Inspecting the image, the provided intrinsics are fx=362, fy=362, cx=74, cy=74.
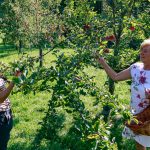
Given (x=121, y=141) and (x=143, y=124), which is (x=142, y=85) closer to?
(x=143, y=124)

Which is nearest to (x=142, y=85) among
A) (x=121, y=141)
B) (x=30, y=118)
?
(x=121, y=141)

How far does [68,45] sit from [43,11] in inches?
371

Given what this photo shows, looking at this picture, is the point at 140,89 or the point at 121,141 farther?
the point at 121,141

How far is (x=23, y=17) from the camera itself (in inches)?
602

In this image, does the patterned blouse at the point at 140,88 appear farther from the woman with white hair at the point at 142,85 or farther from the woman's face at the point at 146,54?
the woman's face at the point at 146,54

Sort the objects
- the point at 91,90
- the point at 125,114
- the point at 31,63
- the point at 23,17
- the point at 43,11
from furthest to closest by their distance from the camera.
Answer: the point at 23,17 → the point at 43,11 → the point at 31,63 → the point at 91,90 → the point at 125,114

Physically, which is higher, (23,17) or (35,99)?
(23,17)

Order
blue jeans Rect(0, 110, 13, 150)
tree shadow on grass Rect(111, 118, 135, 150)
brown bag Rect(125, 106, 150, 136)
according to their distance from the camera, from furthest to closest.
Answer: tree shadow on grass Rect(111, 118, 135, 150) → blue jeans Rect(0, 110, 13, 150) → brown bag Rect(125, 106, 150, 136)

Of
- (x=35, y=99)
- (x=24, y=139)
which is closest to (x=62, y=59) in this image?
(x=24, y=139)

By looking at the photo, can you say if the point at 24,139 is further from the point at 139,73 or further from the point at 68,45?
the point at 139,73

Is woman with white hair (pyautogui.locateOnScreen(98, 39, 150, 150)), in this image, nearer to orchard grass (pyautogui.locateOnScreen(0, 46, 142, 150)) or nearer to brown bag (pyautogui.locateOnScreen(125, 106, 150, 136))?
brown bag (pyautogui.locateOnScreen(125, 106, 150, 136))

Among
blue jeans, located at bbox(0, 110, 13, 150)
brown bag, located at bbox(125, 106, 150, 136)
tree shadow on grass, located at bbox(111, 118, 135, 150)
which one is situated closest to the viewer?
brown bag, located at bbox(125, 106, 150, 136)

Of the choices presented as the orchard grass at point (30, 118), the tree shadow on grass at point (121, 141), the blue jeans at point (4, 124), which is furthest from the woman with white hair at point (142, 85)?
the blue jeans at point (4, 124)

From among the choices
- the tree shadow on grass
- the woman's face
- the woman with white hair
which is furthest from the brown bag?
the tree shadow on grass
